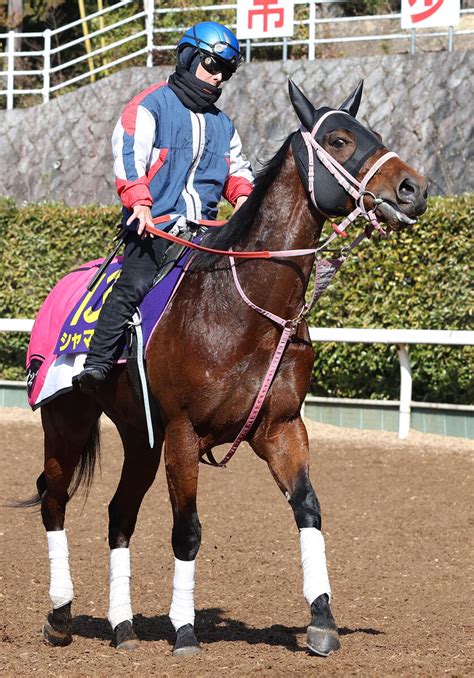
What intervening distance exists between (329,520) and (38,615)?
275 cm

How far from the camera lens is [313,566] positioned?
15.4ft

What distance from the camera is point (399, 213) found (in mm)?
4418

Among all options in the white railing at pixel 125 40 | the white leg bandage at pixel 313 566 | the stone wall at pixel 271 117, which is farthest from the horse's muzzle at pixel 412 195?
the white railing at pixel 125 40

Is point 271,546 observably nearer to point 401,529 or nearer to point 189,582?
point 401,529

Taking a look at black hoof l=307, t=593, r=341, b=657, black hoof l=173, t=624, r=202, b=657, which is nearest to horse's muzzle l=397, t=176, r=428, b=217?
black hoof l=307, t=593, r=341, b=657

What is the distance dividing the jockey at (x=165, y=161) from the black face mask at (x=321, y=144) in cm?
68

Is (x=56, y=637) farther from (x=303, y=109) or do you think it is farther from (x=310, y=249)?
(x=303, y=109)

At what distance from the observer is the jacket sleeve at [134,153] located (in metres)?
5.06

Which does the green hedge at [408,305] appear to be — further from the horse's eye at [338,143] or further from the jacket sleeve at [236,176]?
the horse's eye at [338,143]

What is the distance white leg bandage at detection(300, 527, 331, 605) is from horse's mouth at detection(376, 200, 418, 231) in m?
1.30

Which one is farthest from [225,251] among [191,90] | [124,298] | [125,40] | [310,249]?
[125,40]

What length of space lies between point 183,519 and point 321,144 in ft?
5.48

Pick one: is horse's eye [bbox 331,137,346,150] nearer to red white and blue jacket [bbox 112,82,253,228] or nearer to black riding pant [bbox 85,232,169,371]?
red white and blue jacket [bbox 112,82,253,228]

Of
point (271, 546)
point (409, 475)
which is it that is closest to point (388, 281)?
point (409, 475)
